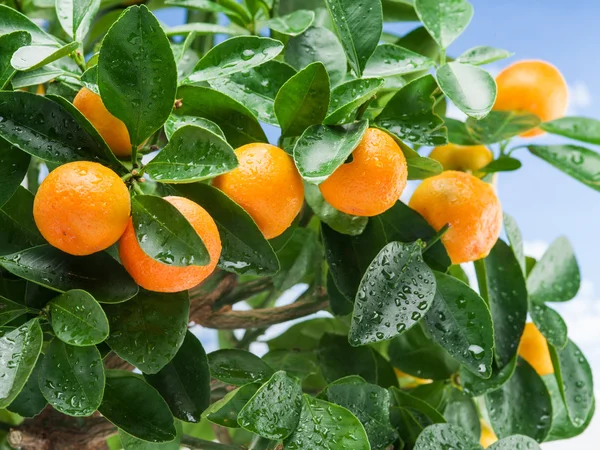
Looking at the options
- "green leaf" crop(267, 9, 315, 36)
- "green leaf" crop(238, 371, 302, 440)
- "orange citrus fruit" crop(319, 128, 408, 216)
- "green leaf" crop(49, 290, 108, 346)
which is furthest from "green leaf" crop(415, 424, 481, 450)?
"green leaf" crop(267, 9, 315, 36)

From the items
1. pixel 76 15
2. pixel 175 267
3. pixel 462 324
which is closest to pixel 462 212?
pixel 462 324

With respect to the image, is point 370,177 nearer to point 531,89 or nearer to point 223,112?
point 223,112

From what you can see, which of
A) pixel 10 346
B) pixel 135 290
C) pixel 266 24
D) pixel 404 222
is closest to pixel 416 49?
pixel 266 24

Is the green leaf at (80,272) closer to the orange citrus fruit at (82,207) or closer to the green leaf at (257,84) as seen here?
the orange citrus fruit at (82,207)

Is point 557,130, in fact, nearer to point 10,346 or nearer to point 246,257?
point 246,257

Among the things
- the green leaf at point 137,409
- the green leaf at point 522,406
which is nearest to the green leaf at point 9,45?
the green leaf at point 137,409

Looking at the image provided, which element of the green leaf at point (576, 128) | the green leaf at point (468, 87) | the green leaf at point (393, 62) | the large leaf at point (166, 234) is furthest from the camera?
the green leaf at point (576, 128)
